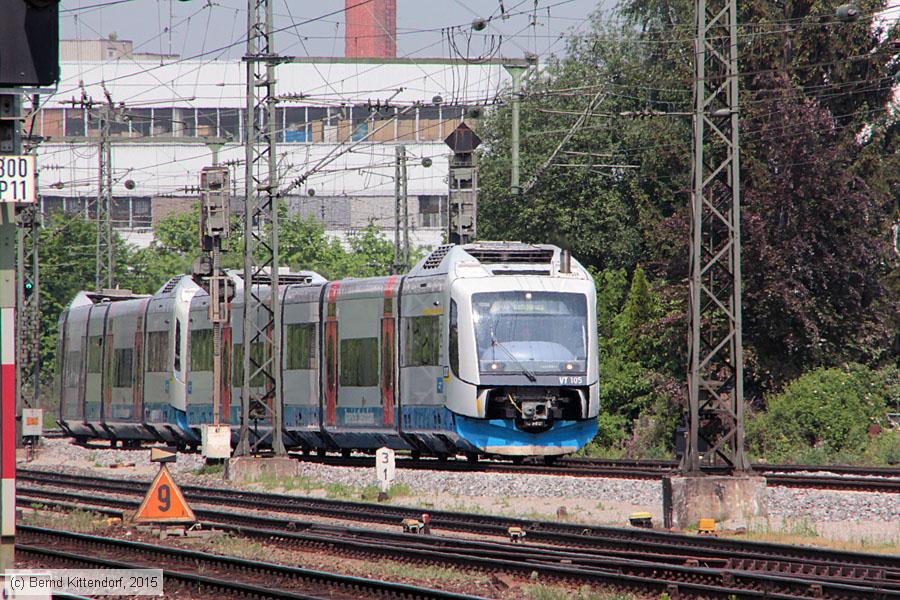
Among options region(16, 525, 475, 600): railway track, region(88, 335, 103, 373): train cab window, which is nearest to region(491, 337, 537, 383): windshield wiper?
region(16, 525, 475, 600): railway track

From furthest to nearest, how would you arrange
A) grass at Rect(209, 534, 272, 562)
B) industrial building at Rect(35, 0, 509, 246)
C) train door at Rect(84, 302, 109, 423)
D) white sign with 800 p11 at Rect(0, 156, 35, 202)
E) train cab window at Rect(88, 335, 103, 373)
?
1. industrial building at Rect(35, 0, 509, 246)
2. train cab window at Rect(88, 335, 103, 373)
3. train door at Rect(84, 302, 109, 423)
4. grass at Rect(209, 534, 272, 562)
5. white sign with 800 p11 at Rect(0, 156, 35, 202)

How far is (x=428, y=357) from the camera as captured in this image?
1057 inches

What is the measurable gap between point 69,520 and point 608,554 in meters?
9.36

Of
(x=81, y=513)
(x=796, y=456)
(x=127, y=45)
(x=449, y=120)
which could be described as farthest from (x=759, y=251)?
(x=127, y=45)

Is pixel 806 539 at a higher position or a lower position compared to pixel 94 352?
lower

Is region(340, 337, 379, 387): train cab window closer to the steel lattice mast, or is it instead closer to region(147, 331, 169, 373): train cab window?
region(147, 331, 169, 373): train cab window

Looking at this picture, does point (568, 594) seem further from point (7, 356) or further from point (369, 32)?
point (369, 32)

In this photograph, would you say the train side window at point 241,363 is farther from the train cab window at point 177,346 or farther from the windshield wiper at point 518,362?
the windshield wiper at point 518,362

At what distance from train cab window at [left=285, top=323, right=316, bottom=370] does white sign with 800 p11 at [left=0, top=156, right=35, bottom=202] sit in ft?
69.1

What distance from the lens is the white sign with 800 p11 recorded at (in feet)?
33.9

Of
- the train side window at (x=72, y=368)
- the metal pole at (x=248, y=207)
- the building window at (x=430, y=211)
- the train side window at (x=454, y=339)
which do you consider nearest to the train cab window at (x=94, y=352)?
the train side window at (x=72, y=368)

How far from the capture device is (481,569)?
49.6ft

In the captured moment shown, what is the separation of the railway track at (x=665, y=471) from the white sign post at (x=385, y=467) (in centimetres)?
240

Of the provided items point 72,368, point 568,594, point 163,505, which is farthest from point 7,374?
point 72,368
